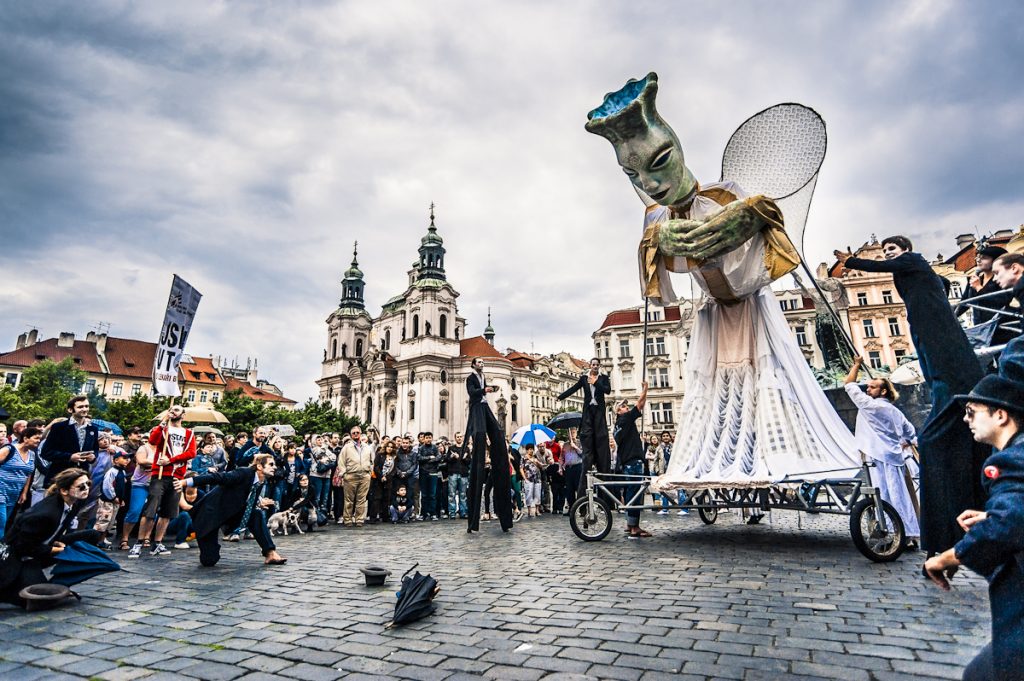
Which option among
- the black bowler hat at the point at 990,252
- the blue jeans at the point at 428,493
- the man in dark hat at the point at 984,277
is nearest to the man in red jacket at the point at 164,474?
the blue jeans at the point at 428,493

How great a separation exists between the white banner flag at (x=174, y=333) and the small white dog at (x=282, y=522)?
3.29 metres

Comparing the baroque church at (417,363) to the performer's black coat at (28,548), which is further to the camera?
the baroque church at (417,363)

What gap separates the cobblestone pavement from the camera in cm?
310

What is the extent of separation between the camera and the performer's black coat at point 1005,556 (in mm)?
1786

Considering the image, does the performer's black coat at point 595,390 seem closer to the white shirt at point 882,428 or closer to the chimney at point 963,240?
the white shirt at point 882,428

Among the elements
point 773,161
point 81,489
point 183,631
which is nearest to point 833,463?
point 773,161

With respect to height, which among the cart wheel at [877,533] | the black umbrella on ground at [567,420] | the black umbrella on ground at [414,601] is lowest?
the black umbrella on ground at [414,601]

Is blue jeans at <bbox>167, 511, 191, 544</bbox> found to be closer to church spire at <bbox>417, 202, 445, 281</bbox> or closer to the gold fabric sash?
the gold fabric sash

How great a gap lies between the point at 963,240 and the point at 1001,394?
58.1m

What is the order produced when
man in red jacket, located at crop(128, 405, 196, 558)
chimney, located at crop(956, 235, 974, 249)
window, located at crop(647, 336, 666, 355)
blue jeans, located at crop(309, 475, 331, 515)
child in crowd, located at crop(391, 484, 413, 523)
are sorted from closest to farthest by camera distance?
man in red jacket, located at crop(128, 405, 196, 558)
blue jeans, located at crop(309, 475, 331, 515)
child in crowd, located at crop(391, 484, 413, 523)
chimney, located at crop(956, 235, 974, 249)
window, located at crop(647, 336, 666, 355)

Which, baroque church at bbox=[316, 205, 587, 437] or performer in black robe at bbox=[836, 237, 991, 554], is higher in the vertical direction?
baroque church at bbox=[316, 205, 587, 437]

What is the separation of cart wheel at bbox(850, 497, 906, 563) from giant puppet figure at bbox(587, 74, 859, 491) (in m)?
0.52

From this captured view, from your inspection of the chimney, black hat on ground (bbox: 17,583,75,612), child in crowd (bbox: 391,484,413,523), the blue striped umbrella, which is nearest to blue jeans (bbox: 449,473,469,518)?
child in crowd (bbox: 391,484,413,523)

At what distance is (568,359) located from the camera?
111m
